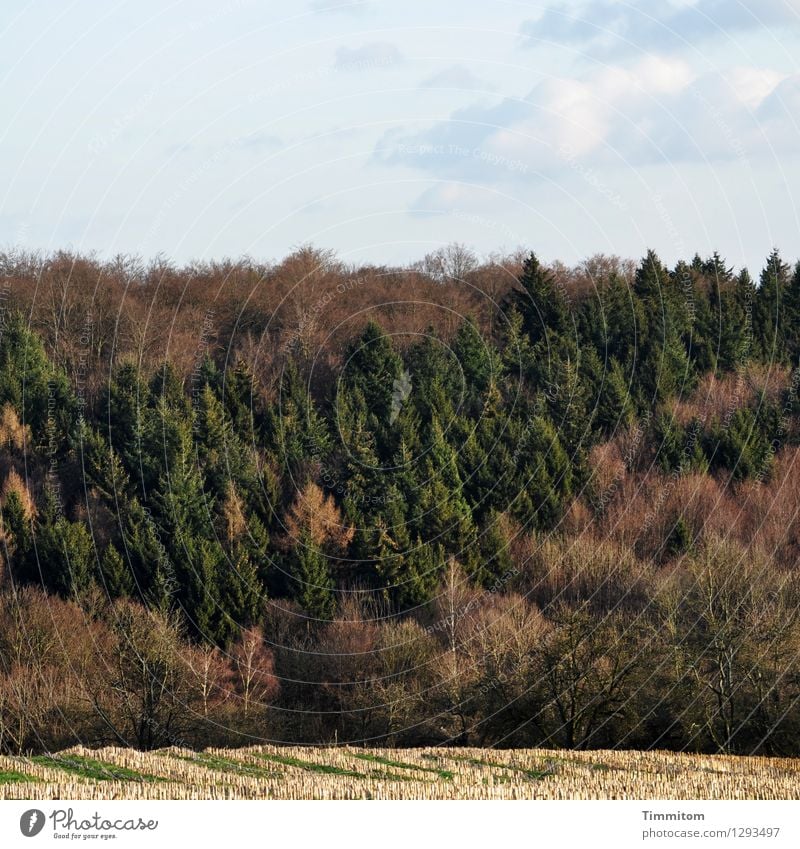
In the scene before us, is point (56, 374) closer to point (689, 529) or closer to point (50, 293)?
point (50, 293)

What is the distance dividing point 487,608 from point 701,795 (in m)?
35.4

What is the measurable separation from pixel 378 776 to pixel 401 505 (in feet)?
143

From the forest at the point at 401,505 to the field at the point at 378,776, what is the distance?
9.99m

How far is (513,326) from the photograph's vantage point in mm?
89000

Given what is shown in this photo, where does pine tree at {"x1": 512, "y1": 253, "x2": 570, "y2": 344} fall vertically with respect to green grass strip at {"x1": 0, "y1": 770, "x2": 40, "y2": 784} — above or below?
above

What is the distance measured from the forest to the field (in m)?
9.99

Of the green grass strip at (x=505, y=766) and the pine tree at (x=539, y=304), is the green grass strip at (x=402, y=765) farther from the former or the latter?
the pine tree at (x=539, y=304)

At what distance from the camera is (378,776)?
108 ft

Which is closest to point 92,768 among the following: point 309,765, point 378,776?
point 309,765

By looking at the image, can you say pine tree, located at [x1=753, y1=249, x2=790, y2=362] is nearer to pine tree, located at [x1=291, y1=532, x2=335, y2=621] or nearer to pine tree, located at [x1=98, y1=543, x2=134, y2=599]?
pine tree, located at [x1=291, y1=532, x2=335, y2=621]

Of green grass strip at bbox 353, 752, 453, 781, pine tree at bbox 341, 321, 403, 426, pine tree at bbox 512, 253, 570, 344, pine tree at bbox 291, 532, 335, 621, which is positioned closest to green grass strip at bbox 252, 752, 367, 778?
green grass strip at bbox 353, 752, 453, 781

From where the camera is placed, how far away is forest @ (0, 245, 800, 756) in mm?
51094

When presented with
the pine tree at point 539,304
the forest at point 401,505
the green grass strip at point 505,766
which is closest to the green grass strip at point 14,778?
the green grass strip at point 505,766

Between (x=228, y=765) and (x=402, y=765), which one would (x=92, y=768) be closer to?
(x=228, y=765)
